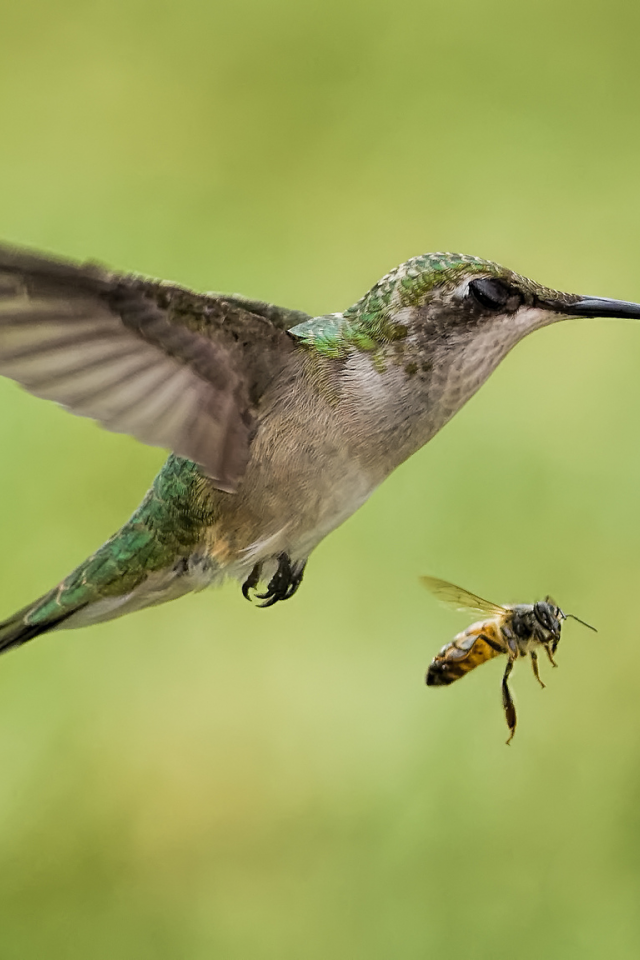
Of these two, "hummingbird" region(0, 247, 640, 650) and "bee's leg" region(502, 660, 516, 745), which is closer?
"hummingbird" region(0, 247, 640, 650)

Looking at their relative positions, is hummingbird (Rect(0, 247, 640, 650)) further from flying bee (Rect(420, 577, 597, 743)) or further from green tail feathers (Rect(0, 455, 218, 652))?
flying bee (Rect(420, 577, 597, 743))

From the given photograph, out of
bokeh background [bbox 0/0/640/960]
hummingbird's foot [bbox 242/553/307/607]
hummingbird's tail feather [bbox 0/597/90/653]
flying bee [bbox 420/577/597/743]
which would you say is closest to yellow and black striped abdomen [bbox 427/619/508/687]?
flying bee [bbox 420/577/597/743]

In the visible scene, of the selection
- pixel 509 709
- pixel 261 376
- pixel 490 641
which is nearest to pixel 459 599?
pixel 490 641

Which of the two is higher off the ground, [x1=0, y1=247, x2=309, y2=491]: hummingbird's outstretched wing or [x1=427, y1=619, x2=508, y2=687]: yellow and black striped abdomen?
[x1=0, y1=247, x2=309, y2=491]: hummingbird's outstretched wing

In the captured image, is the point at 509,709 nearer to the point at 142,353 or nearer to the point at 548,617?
the point at 548,617

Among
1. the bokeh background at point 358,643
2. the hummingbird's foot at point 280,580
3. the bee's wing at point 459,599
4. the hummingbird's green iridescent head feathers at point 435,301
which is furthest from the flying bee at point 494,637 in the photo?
A: the bokeh background at point 358,643

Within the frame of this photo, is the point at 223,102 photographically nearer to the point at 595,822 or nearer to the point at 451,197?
the point at 451,197

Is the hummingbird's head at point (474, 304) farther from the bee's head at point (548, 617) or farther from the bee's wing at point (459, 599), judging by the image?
the bee's head at point (548, 617)
